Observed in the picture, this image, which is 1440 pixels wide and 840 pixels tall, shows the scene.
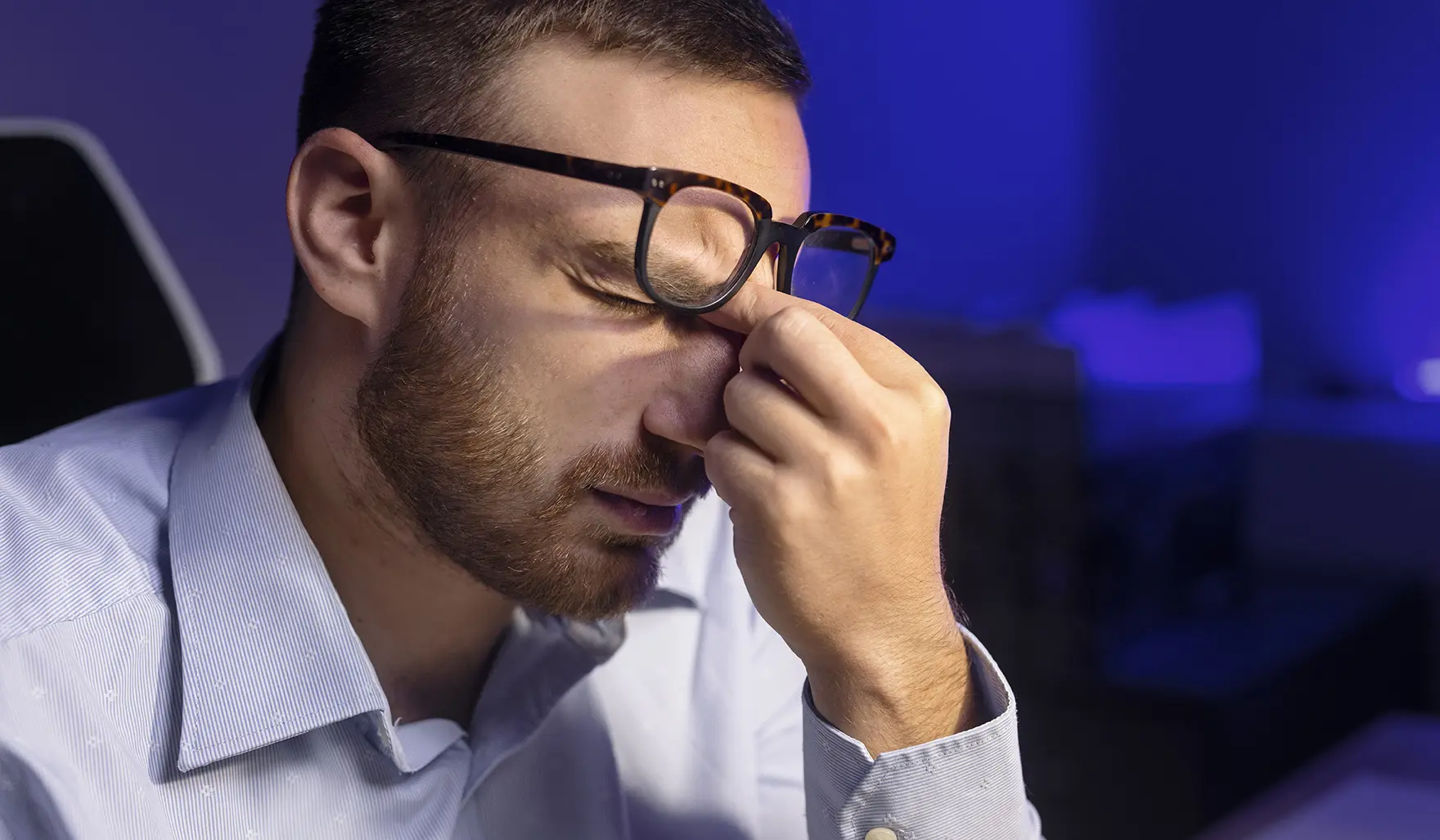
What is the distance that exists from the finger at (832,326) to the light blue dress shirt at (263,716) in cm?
27

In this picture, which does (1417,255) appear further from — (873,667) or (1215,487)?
(873,667)

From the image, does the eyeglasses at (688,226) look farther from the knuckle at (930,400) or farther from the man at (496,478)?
the knuckle at (930,400)

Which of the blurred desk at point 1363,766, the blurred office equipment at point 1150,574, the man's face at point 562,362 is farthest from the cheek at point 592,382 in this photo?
the blurred desk at point 1363,766

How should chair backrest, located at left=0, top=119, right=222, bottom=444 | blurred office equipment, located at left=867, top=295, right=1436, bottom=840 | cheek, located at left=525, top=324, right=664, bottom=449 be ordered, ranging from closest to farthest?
cheek, located at left=525, top=324, right=664, bottom=449 → chair backrest, located at left=0, top=119, right=222, bottom=444 → blurred office equipment, located at left=867, top=295, right=1436, bottom=840

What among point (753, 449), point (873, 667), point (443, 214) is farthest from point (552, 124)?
point (873, 667)

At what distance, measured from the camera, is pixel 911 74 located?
74.4 inches

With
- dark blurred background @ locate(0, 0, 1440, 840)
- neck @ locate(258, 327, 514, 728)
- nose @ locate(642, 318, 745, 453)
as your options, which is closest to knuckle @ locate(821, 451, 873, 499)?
nose @ locate(642, 318, 745, 453)

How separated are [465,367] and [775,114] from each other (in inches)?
13.3

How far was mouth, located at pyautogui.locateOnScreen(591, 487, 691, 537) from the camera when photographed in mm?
951

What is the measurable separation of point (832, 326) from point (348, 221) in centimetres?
43

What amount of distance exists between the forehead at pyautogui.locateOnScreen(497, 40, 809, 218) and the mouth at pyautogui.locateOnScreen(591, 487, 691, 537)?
261mm

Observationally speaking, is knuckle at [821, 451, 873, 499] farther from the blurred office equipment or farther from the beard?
the blurred office equipment

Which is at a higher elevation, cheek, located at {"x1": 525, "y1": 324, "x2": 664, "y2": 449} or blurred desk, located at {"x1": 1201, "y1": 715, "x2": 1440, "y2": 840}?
cheek, located at {"x1": 525, "y1": 324, "x2": 664, "y2": 449}

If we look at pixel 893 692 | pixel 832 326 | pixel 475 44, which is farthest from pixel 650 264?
pixel 893 692
